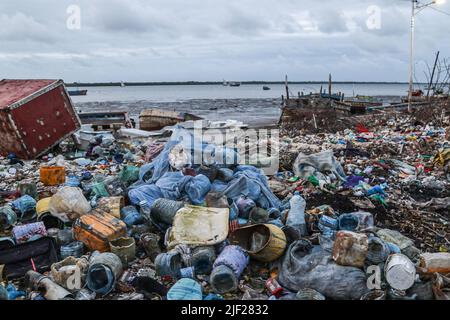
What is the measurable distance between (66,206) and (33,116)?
4538 millimetres

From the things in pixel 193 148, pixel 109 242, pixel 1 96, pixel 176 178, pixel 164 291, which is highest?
pixel 1 96

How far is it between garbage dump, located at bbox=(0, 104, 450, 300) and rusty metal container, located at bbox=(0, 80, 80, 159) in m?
1.28

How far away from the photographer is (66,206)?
4.25 m

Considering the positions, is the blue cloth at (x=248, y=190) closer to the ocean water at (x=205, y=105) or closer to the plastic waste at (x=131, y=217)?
the plastic waste at (x=131, y=217)

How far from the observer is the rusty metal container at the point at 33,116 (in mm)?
7516

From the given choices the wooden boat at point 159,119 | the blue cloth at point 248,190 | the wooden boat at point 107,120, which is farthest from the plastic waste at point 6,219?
the wooden boat at point 159,119

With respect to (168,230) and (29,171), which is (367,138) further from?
(29,171)

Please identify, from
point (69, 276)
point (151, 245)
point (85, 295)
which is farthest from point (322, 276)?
point (69, 276)

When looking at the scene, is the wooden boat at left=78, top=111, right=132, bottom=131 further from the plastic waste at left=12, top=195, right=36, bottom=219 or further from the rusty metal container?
the plastic waste at left=12, top=195, right=36, bottom=219

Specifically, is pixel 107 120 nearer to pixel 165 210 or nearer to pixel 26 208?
pixel 26 208

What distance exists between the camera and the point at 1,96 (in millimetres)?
8039

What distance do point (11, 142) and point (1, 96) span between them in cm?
114
